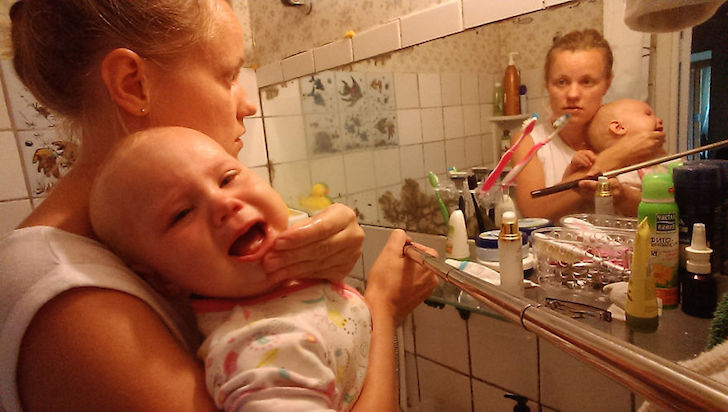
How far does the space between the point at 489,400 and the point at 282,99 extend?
1329 mm

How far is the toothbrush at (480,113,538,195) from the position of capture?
35.3 inches

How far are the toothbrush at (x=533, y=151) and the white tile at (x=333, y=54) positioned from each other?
672 millimetres

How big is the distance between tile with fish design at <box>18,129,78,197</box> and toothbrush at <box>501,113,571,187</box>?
129 cm

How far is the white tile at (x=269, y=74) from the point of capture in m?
1.59

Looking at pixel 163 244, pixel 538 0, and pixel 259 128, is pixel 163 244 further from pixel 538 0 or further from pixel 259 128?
pixel 259 128

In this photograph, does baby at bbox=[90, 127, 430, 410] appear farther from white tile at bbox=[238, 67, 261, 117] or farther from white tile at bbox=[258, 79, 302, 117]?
white tile at bbox=[238, 67, 261, 117]

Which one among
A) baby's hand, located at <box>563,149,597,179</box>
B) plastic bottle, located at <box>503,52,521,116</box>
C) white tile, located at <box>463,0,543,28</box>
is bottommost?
baby's hand, located at <box>563,149,597,179</box>

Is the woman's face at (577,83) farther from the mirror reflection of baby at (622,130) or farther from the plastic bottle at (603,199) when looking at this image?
the plastic bottle at (603,199)

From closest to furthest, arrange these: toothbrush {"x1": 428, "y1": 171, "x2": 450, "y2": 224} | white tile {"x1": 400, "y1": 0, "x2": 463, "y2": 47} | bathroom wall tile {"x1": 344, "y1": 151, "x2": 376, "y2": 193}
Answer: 1. white tile {"x1": 400, "y1": 0, "x2": 463, "y2": 47}
2. toothbrush {"x1": 428, "y1": 171, "x2": 450, "y2": 224}
3. bathroom wall tile {"x1": 344, "y1": 151, "x2": 376, "y2": 193}

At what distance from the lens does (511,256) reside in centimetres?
77

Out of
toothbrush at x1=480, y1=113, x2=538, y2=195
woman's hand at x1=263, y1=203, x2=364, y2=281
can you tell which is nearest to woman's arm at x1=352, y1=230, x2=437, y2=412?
woman's hand at x1=263, y1=203, x2=364, y2=281

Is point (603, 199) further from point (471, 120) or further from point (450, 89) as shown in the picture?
point (450, 89)

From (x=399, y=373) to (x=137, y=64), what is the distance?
1233mm

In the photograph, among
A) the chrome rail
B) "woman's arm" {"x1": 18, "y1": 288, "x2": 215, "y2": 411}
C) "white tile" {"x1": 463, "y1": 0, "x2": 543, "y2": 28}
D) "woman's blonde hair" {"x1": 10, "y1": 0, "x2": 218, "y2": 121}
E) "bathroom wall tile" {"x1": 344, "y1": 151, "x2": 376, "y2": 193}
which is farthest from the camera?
"bathroom wall tile" {"x1": 344, "y1": 151, "x2": 376, "y2": 193}
